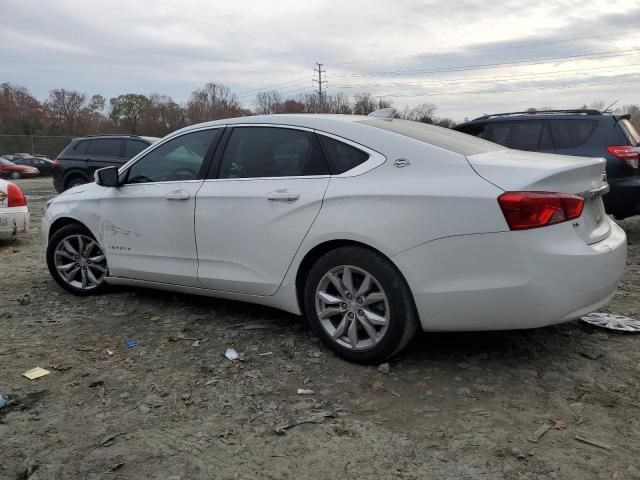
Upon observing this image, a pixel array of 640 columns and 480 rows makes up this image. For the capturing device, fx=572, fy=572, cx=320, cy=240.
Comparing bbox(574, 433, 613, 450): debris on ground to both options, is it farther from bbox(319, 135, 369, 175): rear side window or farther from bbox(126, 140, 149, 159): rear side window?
bbox(126, 140, 149, 159): rear side window

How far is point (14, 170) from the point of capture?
31.5 metres

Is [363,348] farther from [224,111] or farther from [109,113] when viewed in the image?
Answer: [109,113]

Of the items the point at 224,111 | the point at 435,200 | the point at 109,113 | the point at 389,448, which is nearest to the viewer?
the point at 389,448

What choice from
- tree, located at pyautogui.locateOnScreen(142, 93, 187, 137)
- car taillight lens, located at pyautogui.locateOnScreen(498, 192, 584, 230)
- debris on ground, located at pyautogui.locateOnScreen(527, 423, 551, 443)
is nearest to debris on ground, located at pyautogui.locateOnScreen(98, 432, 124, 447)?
debris on ground, located at pyautogui.locateOnScreen(527, 423, 551, 443)

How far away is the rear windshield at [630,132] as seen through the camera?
6.76 metres

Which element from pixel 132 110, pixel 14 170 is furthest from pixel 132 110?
pixel 14 170

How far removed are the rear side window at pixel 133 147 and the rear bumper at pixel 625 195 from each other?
9.01 m

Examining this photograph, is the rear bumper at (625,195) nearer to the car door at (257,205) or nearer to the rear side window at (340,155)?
the rear side window at (340,155)

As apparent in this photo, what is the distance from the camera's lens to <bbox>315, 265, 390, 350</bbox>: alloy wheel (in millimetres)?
3342

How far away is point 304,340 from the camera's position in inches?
155

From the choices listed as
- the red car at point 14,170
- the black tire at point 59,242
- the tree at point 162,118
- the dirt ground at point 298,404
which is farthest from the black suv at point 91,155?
the tree at point 162,118

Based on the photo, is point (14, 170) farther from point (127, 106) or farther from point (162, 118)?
point (127, 106)

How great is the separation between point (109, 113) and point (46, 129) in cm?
2287

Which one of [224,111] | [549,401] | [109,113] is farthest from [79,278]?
[109,113]
